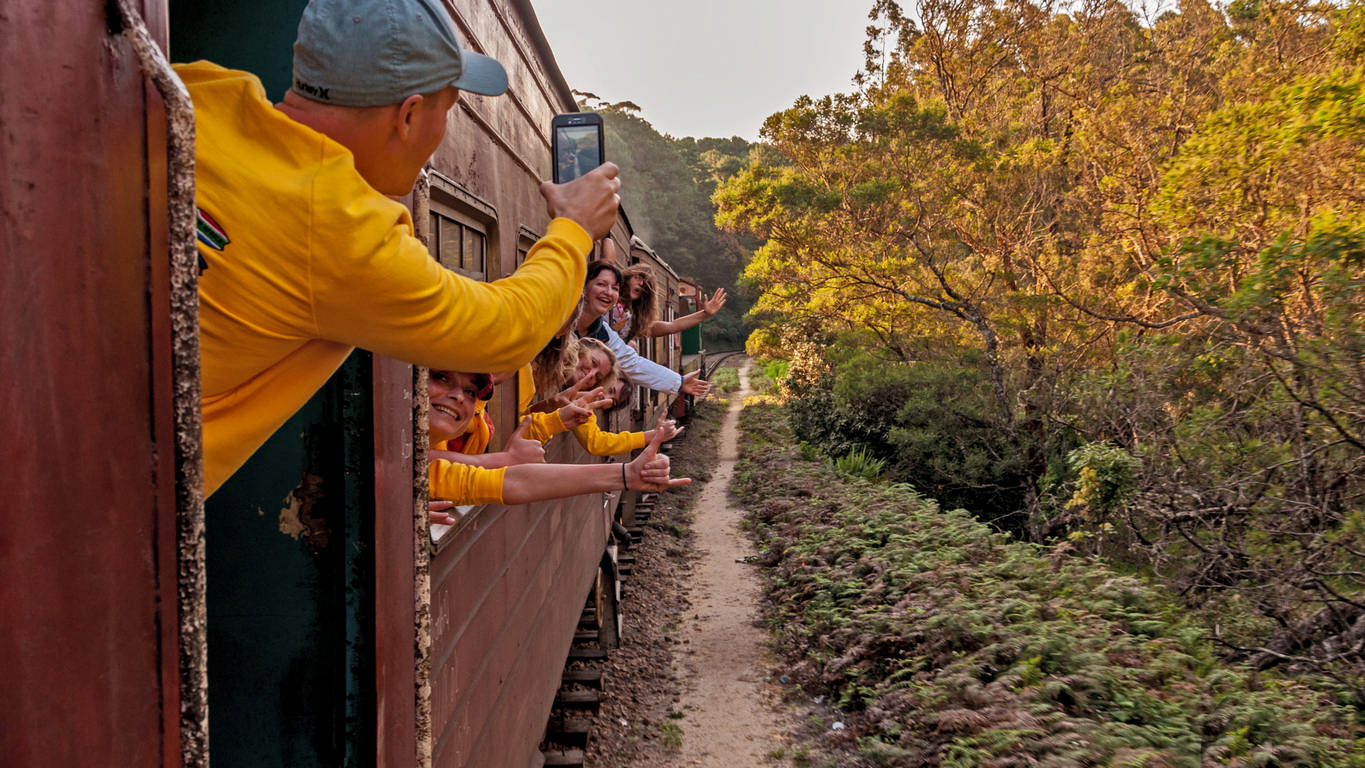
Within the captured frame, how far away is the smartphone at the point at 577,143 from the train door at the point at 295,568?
135 centimetres

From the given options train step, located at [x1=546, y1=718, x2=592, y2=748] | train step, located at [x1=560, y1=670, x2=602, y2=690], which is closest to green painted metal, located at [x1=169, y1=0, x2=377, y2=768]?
train step, located at [x1=546, y1=718, x2=592, y2=748]

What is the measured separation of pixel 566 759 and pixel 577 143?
12.3ft

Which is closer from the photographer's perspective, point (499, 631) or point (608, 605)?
→ point (499, 631)

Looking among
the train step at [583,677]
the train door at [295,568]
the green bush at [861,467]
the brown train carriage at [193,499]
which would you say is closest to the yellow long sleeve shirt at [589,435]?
the brown train carriage at [193,499]

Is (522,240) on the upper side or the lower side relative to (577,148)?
lower

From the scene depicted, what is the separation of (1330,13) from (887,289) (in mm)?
6778

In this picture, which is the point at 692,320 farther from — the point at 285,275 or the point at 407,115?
the point at 285,275

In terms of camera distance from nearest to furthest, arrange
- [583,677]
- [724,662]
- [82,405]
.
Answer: [82,405]
[583,677]
[724,662]

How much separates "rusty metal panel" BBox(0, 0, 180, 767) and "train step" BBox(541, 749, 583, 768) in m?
4.63

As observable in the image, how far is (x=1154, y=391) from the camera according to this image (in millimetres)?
10078

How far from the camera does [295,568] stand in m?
1.69

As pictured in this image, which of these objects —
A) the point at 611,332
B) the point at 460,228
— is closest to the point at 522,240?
the point at 611,332

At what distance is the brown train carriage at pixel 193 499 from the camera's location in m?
0.67

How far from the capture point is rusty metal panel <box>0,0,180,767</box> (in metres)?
0.65
